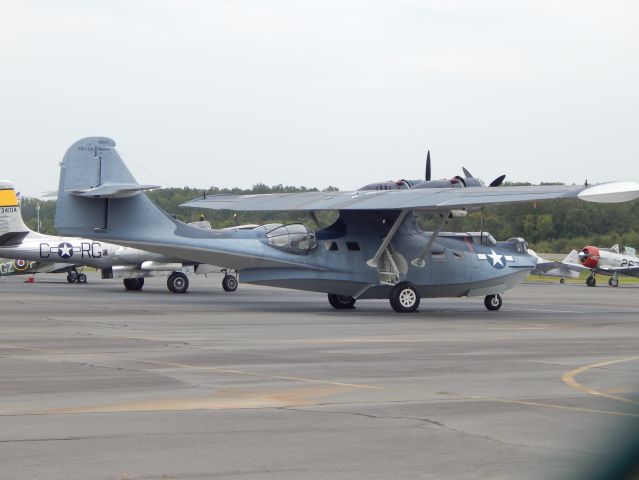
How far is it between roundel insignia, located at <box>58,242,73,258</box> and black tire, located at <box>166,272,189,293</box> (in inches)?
209

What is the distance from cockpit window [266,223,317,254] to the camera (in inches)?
1133

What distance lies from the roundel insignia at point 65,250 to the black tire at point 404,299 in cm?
2029

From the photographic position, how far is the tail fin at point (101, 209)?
29859 millimetres

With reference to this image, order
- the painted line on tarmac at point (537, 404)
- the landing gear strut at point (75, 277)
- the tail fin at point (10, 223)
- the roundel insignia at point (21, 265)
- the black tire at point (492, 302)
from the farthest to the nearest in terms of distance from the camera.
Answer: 1. the roundel insignia at point (21, 265)
2. the landing gear strut at point (75, 277)
3. the tail fin at point (10, 223)
4. the black tire at point (492, 302)
5. the painted line on tarmac at point (537, 404)

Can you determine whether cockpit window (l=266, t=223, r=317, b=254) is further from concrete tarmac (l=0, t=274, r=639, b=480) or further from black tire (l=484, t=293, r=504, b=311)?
black tire (l=484, t=293, r=504, b=311)

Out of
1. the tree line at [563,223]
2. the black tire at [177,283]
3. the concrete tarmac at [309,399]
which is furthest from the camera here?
the tree line at [563,223]

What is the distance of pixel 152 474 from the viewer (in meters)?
7.15

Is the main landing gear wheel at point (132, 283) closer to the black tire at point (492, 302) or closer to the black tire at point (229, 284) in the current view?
the black tire at point (229, 284)

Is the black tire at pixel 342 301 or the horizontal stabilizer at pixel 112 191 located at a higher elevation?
the horizontal stabilizer at pixel 112 191

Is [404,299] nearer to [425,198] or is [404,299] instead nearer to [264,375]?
[425,198]

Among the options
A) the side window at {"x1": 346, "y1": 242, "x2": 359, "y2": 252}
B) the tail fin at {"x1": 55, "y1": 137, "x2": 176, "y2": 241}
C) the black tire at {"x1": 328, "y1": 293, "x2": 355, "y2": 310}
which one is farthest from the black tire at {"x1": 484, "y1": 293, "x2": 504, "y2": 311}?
the tail fin at {"x1": 55, "y1": 137, "x2": 176, "y2": 241}

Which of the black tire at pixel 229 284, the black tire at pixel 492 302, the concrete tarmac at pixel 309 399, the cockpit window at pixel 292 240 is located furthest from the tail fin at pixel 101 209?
the black tire at pixel 229 284

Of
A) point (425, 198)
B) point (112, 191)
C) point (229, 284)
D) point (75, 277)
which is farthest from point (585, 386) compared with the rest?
point (75, 277)

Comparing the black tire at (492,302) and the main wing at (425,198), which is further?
the black tire at (492,302)
